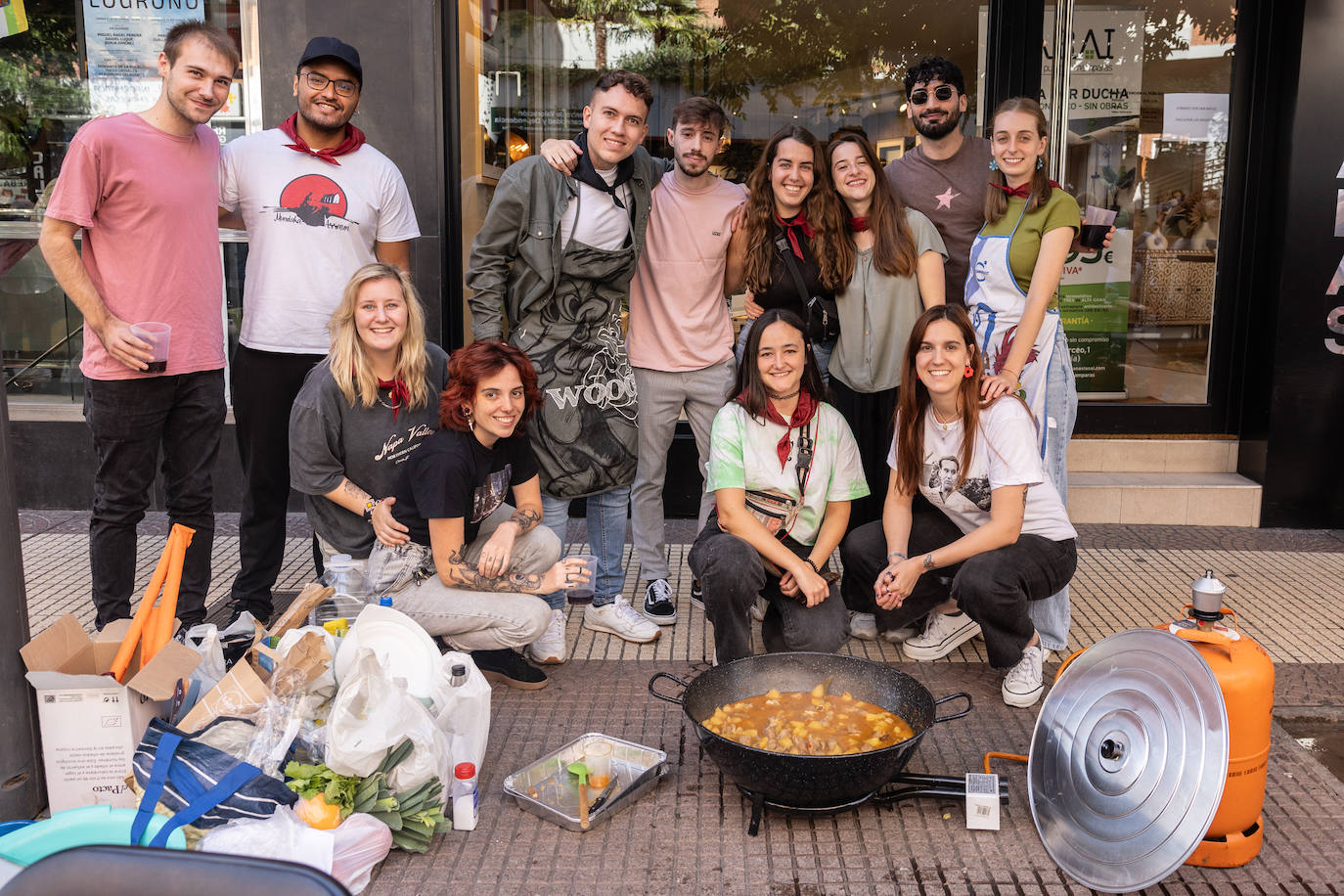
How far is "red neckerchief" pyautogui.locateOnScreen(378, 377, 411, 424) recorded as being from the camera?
3.68m

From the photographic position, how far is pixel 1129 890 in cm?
243

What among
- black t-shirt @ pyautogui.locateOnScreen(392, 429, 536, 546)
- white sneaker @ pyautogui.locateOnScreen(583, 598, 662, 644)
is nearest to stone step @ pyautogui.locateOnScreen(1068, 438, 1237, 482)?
white sneaker @ pyautogui.locateOnScreen(583, 598, 662, 644)

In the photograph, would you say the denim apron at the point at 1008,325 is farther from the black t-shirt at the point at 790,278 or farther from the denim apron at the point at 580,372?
the denim apron at the point at 580,372

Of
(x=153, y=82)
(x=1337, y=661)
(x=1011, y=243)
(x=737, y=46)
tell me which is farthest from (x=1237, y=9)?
(x=153, y=82)

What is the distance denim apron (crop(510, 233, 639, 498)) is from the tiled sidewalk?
2.17ft

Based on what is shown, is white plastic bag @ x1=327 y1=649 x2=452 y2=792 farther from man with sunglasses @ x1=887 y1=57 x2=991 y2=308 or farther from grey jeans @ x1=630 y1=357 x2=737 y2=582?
man with sunglasses @ x1=887 y1=57 x2=991 y2=308

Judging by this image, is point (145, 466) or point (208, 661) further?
point (145, 466)

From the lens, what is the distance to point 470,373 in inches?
137

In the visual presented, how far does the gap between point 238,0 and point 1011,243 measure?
3.97 m

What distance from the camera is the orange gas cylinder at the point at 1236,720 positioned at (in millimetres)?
2582

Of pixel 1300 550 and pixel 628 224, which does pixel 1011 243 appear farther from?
pixel 1300 550

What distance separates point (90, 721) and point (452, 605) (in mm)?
1096

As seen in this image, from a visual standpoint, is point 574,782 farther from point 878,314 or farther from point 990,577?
point 878,314

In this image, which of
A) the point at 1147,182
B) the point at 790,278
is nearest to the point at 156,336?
the point at 790,278
